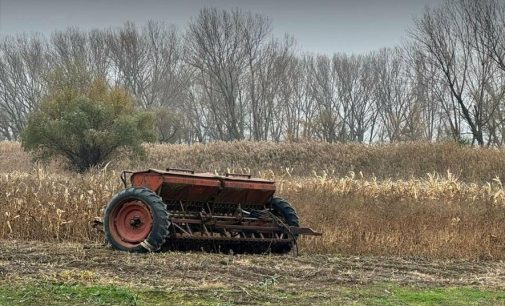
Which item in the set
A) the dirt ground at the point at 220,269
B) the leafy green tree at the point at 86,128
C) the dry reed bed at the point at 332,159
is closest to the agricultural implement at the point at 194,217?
the dirt ground at the point at 220,269

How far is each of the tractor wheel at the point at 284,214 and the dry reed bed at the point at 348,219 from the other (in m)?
1.02

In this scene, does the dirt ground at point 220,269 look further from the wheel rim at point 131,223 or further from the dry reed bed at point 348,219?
the dry reed bed at point 348,219

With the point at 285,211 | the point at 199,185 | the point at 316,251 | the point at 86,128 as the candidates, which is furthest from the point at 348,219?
the point at 86,128

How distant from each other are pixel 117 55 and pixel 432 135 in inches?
1025

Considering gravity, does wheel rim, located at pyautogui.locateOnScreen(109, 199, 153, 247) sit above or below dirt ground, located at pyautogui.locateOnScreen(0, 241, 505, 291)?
above

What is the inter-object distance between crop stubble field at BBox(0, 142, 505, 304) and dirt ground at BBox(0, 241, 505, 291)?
0.01 meters

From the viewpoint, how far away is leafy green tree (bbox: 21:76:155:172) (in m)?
28.0

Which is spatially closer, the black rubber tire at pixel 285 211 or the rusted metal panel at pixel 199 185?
the rusted metal panel at pixel 199 185

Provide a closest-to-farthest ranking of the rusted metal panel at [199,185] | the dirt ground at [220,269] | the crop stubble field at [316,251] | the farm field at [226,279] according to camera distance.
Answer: the farm field at [226,279] < the crop stubble field at [316,251] < the dirt ground at [220,269] < the rusted metal panel at [199,185]

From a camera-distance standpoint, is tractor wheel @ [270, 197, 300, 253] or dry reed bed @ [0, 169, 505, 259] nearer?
tractor wheel @ [270, 197, 300, 253]

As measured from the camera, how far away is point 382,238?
12.5 meters

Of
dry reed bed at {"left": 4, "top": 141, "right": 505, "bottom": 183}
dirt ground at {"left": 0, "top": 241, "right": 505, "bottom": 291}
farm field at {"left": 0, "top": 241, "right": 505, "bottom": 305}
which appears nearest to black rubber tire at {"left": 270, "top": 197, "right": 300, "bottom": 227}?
dirt ground at {"left": 0, "top": 241, "right": 505, "bottom": 291}

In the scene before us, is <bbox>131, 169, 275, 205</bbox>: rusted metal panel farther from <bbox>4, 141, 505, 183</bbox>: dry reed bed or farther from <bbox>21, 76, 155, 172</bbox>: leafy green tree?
<bbox>4, 141, 505, 183</bbox>: dry reed bed

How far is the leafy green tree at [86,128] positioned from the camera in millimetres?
27969
